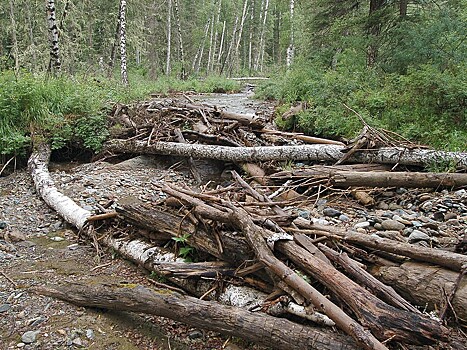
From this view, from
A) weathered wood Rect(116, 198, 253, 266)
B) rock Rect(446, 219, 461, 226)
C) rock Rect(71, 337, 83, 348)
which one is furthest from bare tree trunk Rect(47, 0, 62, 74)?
rock Rect(446, 219, 461, 226)

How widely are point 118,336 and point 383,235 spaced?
3.00m

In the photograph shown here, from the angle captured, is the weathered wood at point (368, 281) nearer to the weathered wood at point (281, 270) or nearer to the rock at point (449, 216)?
the weathered wood at point (281, 270)

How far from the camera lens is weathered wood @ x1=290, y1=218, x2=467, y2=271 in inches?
129

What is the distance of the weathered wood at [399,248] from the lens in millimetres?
3279

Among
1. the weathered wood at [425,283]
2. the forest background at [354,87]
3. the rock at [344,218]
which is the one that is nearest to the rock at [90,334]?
the weathered wood at [425,283]

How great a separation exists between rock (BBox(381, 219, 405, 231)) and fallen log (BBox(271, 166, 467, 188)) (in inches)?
59.4

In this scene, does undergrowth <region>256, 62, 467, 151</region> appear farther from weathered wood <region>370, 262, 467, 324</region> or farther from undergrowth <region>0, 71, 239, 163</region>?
undergrowth <region>0, 71, 239, 163</region>

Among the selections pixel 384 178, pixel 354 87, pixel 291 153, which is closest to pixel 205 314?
pixel 384 178

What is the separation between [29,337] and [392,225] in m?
4.11

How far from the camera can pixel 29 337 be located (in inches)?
142

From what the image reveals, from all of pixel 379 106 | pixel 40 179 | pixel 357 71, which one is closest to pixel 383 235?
pixel 379 106

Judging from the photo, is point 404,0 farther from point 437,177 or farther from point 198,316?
point 198,316

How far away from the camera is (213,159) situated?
8922 mm

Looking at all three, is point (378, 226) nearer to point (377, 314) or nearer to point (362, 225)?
point (362, 225)
